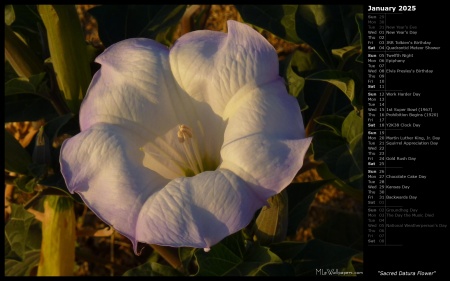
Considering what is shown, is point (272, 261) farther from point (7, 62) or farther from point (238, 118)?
point (7, 62)

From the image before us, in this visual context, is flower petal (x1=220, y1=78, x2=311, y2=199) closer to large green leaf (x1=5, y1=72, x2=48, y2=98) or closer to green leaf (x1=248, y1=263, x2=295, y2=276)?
green leaf (x1=248, y1=263, x2=295, y2=276)

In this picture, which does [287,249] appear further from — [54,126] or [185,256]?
[54,126]

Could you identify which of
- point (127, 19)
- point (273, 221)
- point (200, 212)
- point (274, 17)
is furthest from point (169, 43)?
point (200, 212)

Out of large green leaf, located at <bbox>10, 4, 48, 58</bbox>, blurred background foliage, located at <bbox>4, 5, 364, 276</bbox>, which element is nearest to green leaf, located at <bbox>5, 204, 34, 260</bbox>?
blurred background foliage, located at <bbox>4, 5, 364, 276</bbox>

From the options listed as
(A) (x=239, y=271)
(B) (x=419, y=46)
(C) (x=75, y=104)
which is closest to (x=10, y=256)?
(C) (x=75, y=104)

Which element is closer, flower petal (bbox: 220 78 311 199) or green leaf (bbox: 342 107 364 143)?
flower petal (bbox: 220 78 311 199)
